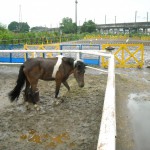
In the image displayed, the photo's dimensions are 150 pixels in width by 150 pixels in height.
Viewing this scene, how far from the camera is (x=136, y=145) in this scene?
12.7 feet

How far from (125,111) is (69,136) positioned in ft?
6.61

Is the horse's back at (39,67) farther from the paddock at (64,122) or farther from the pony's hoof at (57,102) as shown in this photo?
the paddock at (64,122)

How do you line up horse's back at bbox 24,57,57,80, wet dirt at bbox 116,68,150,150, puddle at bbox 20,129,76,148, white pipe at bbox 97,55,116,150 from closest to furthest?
white pipe at bbox 97,55,116,150 → puddle at bbox 20,129,76,148 → wet dirt at bbox 116,68,150,150 → horse's back at bbox 24,57,57,80

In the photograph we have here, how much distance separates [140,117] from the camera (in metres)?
5.27

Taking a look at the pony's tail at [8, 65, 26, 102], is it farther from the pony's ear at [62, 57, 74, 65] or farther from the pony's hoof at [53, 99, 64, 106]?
the pony's ear at [62, 57, 74, 65]

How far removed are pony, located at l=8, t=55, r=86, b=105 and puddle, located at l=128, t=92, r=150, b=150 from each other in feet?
4.51

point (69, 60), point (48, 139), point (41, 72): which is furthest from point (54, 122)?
point (69, 60)

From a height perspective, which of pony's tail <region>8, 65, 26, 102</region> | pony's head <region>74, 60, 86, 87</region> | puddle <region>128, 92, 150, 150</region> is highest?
pony's head <region>74, 60, 86, 87</region>

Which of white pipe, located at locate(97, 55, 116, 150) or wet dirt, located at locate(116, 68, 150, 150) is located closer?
white pipe, located at locate(97, 55, 116, 150)

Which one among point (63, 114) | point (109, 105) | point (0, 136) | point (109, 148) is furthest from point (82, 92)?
point (109, 148)

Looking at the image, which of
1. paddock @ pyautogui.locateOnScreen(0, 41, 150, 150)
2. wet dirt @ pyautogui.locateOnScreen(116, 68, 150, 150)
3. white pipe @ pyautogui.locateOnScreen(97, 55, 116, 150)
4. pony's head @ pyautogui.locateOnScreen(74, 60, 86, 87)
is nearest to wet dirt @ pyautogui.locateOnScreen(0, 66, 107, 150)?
paddock @ pyautogui.locateOnScreen(0, 41, 150, 150)

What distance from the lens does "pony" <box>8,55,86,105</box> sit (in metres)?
5.49

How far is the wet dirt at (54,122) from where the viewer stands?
12.2 ft

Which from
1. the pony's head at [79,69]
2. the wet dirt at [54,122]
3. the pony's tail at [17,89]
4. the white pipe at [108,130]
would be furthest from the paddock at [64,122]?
the white pipe at [108,130]
